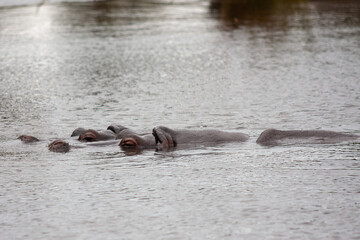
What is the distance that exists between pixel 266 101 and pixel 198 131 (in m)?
3.69

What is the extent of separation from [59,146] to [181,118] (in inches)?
111

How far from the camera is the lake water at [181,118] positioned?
24.9 ft

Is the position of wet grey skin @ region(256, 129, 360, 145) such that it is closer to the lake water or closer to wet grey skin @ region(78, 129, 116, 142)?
the lake water

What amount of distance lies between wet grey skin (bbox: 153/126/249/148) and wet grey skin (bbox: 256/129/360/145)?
0.38 meters

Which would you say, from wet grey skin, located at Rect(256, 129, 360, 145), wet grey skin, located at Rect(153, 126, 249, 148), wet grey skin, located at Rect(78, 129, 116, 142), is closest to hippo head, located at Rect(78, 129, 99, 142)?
wet grey skin, located at Rect(78, 129, 116, 142)

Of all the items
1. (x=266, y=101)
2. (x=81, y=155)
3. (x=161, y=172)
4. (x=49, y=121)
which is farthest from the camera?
(x=266, y=101)

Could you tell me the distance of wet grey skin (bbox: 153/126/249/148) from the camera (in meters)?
11.2

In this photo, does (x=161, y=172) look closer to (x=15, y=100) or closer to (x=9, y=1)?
(x=15, y=100)

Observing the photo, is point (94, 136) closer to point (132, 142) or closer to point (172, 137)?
point (132, 142)

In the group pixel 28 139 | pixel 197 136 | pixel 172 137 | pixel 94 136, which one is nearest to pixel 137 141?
pixel 172 137

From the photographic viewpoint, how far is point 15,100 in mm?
15695

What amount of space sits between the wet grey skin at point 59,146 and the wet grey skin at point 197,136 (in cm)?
118

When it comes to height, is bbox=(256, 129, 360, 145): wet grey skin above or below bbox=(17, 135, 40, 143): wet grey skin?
below

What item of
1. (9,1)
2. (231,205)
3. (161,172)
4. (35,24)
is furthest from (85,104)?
(9,1)
